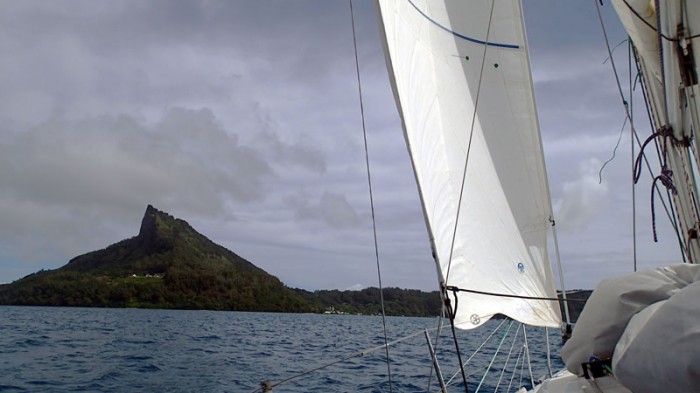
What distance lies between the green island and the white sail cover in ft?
230

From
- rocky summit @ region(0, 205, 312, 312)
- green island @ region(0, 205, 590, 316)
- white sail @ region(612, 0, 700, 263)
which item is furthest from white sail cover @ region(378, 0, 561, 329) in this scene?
rocky summit @ region(0, 205, 312, 312)

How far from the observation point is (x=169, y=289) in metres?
105

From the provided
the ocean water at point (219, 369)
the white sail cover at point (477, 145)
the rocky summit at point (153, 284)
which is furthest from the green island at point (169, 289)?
the white sail cover at point (477, 145)

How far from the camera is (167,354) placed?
1623 centimetres

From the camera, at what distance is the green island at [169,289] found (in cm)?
9750

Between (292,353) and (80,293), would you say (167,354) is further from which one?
(80,293)

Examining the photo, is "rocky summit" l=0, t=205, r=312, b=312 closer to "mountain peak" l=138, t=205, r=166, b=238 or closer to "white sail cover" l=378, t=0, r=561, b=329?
"mountain peak" l=138, t=205, r=166, b=238

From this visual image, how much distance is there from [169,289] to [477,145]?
10872 centimetres

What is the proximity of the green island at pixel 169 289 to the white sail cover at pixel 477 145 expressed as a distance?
7011 cm

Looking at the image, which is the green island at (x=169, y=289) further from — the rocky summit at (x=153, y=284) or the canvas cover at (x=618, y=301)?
the canvas cover at (x=618, y=301)

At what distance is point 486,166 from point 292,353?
44.8 ft

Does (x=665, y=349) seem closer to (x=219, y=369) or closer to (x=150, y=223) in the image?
(x=219, y=369)

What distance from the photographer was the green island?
97.5 meters

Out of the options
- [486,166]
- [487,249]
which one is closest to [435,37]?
[486,166]
